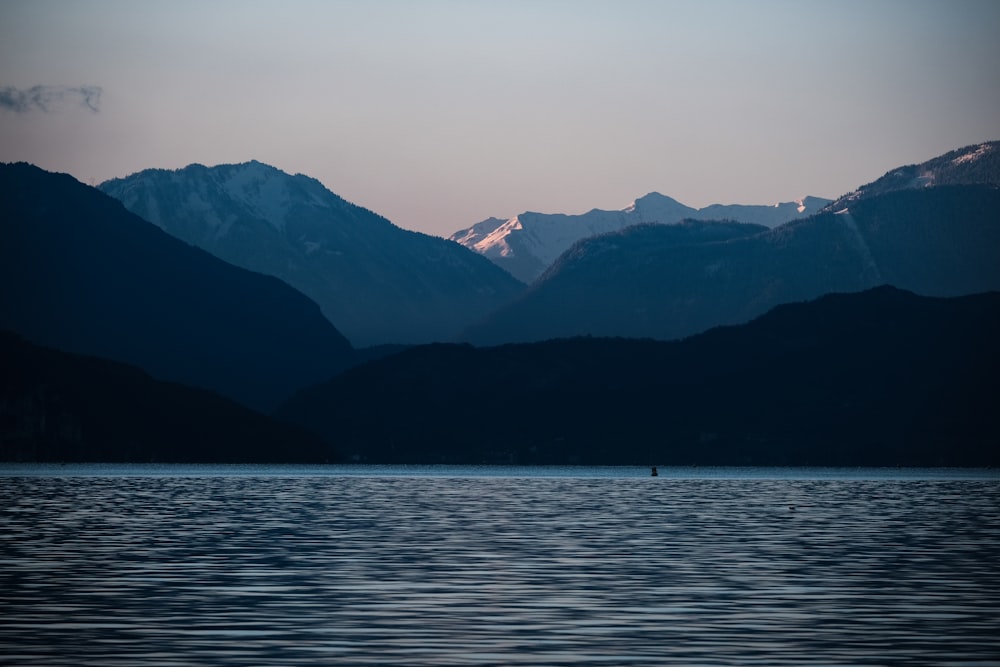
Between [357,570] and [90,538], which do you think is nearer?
[357,570]

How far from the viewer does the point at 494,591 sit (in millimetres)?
65375

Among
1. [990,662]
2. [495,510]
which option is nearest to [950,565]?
[990,662]

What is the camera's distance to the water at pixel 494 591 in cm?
4922

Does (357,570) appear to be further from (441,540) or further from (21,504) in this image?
(21,504)

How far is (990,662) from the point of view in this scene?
46.5 meters

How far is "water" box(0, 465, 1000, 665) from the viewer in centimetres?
4922

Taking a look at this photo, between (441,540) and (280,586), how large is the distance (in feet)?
95.7

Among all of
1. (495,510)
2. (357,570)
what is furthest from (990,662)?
(495,510)

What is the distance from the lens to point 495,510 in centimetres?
14288

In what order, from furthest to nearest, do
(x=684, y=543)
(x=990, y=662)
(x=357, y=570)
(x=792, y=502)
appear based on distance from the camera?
(x=792, y=502) < (x=684, y=543) < (x=357, y=570) < (x=990, y=662)

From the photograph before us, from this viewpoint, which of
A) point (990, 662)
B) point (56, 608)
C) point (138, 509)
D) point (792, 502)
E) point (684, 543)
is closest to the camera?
point (990, 662)

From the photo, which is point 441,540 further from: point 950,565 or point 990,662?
point 990,662

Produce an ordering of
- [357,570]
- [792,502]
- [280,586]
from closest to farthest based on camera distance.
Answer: [280,586] → [357,570] → [792,502]

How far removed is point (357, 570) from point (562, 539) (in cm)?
2351
